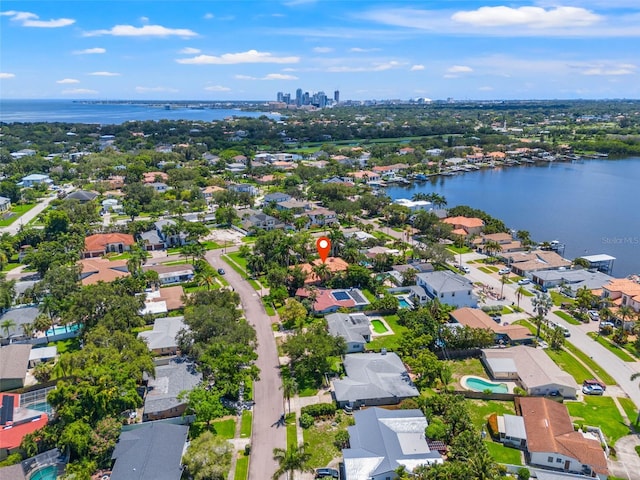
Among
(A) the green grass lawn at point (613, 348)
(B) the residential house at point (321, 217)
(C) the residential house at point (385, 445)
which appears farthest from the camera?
(B) the residential house at point (321, 217)

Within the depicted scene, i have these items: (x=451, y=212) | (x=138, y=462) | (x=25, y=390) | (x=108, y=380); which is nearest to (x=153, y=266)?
(x=25, y=390)

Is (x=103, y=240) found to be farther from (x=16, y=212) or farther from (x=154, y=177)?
(x=154, y=177)

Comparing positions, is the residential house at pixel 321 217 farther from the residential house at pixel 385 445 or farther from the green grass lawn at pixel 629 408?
the green grass lawn at pixel 629 408

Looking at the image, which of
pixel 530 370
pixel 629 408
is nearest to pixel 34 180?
pixel 530 370

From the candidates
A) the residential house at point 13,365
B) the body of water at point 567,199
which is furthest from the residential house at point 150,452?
the body of water at point 567,199

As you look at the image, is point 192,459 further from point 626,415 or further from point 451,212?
point 451,212
